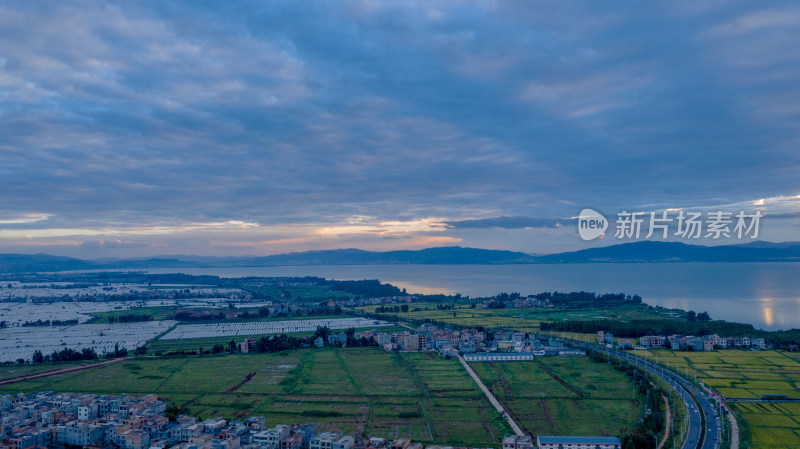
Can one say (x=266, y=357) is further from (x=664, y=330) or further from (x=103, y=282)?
(x=103, y=282)

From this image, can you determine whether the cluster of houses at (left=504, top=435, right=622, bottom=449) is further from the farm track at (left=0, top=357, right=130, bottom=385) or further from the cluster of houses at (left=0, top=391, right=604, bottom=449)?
the farm track at (left=0, top=357, right=130, bottom=385)

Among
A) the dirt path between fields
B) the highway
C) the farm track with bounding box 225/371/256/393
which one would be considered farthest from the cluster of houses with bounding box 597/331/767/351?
the farm track with bounding box 225/371/256/393

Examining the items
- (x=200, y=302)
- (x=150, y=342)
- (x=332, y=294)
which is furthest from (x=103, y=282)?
(x=150, y=342)

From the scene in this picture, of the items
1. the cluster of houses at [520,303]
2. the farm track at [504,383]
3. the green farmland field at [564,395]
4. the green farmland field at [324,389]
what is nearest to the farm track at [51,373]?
the green farmland field at [324,389]

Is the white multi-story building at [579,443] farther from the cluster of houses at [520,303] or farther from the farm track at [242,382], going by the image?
the cluster of houses at [520,303]

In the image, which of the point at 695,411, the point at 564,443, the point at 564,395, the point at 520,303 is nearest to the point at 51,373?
the point at 564,395
